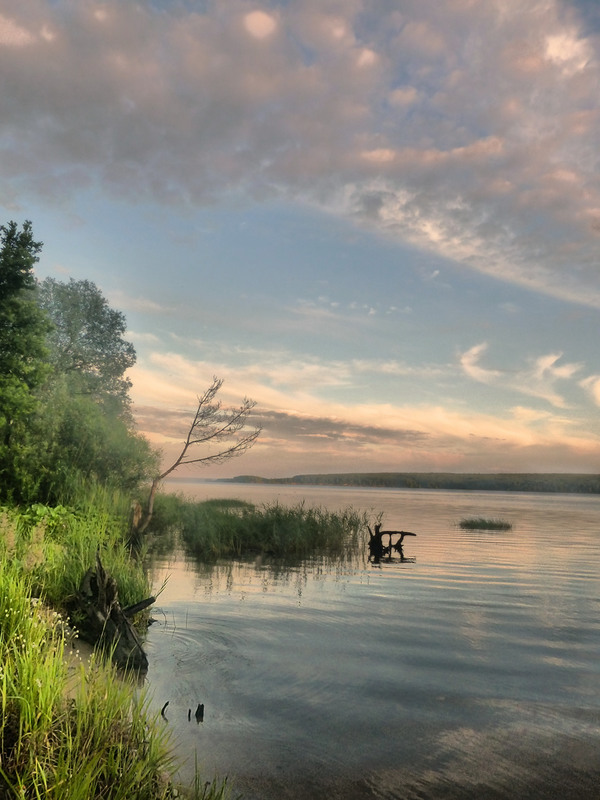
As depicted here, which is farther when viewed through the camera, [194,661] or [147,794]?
[194,661]

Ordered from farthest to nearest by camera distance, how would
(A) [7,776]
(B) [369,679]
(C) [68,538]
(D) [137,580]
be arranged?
(C) [68,538]
(D) [137,580]
(B) [369,679]
(A) [7,776]

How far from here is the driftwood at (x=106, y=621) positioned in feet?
31.3

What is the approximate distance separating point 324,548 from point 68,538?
17.1m

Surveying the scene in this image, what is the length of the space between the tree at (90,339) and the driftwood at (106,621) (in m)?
36.8

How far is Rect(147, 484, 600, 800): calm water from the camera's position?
6684 millimetres

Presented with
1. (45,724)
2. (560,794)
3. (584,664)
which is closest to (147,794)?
(45,724)

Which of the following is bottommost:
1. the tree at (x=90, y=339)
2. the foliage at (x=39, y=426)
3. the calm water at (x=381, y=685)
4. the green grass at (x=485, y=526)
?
the calm water at (x=381, y=685)

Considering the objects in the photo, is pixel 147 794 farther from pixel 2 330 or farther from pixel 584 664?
pixel 2 330

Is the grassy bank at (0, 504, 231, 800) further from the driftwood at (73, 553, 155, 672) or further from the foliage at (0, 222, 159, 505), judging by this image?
the foliage at (0, 222, 159, 505)

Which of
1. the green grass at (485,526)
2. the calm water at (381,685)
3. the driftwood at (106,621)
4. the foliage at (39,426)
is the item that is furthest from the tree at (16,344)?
the green grass at (485,526)

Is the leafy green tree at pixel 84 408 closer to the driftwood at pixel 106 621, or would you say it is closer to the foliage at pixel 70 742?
the driftwood at pixel 106 621

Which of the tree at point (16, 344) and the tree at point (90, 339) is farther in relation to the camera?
the tree at point (90, 339)

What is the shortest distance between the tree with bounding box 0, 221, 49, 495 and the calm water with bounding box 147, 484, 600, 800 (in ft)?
34.1

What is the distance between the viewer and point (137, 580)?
1242 cm
